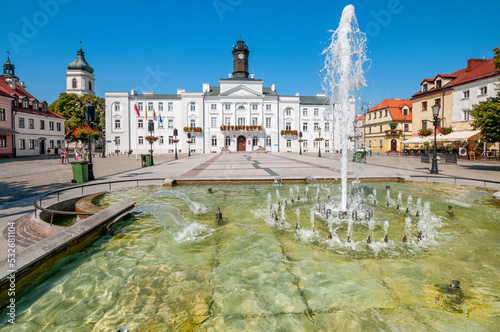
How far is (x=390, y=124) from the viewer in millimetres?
53875

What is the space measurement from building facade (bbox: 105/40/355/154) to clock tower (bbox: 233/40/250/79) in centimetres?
164

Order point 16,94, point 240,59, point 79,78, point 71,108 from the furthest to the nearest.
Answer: point 79,78
point 240,59
point 71,108
point 16,94

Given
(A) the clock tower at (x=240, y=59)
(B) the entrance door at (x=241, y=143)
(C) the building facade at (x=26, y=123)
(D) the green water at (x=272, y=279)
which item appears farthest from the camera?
(A) the clock tower at (x=240, y=59)

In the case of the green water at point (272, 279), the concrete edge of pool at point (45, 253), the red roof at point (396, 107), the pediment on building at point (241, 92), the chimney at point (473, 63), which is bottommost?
the green water at point (272, 279)

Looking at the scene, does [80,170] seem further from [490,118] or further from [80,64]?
[80,64]

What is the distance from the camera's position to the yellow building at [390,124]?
5250cm

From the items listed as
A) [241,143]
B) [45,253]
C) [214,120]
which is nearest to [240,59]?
[214,120]

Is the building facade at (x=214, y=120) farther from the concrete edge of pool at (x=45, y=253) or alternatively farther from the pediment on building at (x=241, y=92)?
the concrete edge of pool at (x=45, y=253)

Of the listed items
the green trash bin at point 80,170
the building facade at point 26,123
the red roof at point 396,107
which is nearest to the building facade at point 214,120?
the building facade at point 26,123

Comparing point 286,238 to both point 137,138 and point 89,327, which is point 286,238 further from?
point 137,138

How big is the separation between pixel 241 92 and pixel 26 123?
41.4 metres

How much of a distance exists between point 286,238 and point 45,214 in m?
6.21

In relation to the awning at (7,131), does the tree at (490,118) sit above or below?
below

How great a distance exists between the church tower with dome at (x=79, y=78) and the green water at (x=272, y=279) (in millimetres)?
86832
